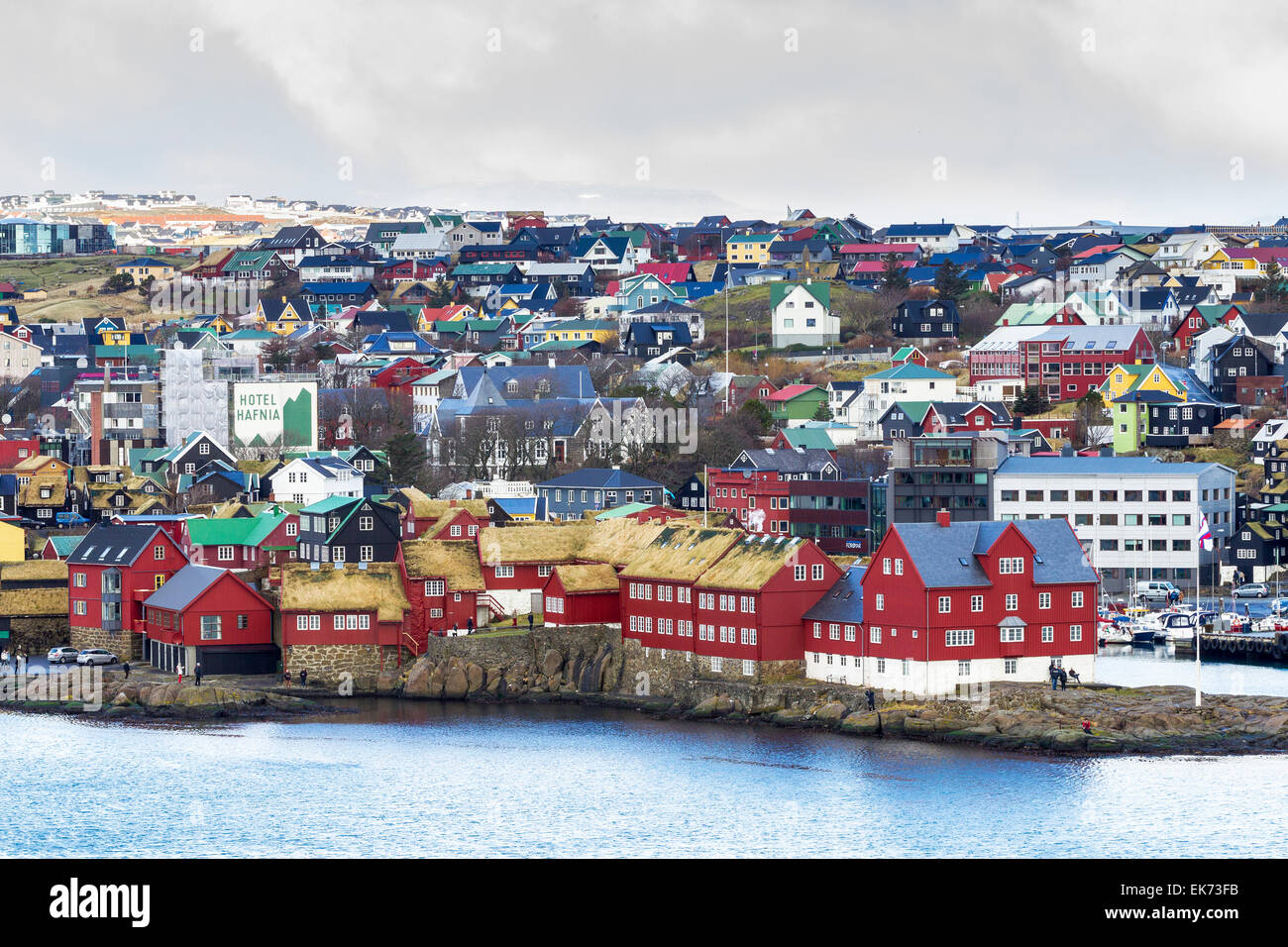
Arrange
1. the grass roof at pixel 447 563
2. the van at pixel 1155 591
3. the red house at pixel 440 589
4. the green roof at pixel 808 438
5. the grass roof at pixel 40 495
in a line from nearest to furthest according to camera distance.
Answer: the red house at pixel 440 589
the grass roof at pixel 447 563
the van at pixel 1155 591
the grass roof at pixel 40 495
the green roof at pixel 808 438

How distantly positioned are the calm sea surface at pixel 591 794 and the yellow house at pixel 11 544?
44.9ft

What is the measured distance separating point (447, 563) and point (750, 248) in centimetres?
7662

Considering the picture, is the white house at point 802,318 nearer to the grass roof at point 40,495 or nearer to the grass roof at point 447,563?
the grass roof at point 40,495

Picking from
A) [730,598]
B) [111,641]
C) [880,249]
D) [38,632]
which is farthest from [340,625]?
[880,249]

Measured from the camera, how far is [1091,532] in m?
54.7

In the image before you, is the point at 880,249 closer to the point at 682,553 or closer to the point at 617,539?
the point at 617,539

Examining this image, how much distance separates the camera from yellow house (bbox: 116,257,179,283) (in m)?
131

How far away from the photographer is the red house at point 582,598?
41656 millimetres

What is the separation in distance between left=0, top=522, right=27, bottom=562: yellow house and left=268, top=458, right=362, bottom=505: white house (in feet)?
28.1

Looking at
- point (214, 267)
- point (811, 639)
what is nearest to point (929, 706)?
point (811, 639)

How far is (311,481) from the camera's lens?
5866 centimetres

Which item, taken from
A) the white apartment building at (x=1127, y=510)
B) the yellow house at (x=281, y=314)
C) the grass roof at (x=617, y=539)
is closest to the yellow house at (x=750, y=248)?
the yellow house at (x=281, y=314)

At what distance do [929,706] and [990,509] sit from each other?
1921 centimetres

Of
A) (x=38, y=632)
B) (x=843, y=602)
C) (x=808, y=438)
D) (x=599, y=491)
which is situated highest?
(x=808, y=438)
